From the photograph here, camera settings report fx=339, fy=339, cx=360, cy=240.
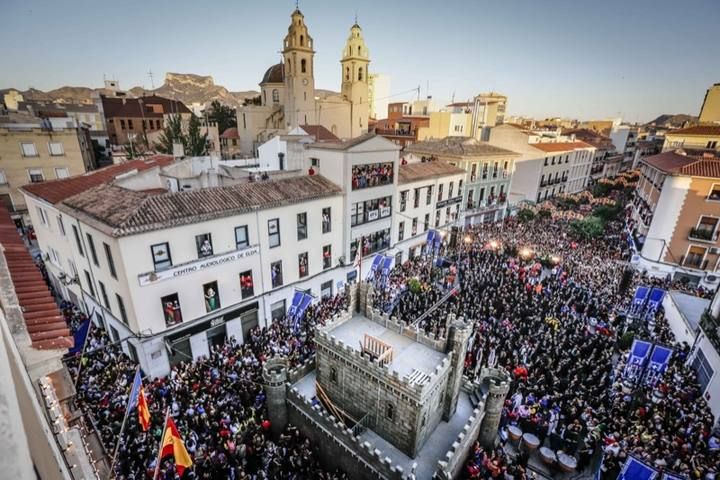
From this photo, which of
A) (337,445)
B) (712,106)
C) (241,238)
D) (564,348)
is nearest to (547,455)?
(564,348)

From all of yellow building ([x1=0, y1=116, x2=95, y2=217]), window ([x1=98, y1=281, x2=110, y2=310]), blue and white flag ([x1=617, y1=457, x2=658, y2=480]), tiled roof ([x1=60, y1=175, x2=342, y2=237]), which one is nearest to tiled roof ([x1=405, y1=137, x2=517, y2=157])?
tiled roof ([x1=60, y1=175, x2=342, y2=237])

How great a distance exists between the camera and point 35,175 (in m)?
36.8

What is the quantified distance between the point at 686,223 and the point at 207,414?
40.5m

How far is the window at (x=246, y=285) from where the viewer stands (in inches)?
880

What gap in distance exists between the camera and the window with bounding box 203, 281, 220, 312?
20703mm

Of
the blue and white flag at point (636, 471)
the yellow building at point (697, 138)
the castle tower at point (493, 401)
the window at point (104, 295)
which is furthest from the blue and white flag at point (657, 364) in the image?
the yellow building at point (697, 138)

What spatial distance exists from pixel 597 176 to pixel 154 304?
84890mm

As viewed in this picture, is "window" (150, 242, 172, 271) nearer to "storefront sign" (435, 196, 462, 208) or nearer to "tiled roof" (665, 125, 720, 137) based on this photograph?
"storefront sign" (435, 196, 462, 208)

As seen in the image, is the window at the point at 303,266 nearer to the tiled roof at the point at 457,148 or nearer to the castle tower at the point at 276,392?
the castle tower at the point at 276,392

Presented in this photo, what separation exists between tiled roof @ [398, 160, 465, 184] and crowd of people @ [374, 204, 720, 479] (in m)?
8.01

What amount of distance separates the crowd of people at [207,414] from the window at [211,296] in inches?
110

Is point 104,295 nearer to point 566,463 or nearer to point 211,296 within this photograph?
point 211,296

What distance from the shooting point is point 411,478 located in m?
13.0

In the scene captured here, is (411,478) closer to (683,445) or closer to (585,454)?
(585,454)
